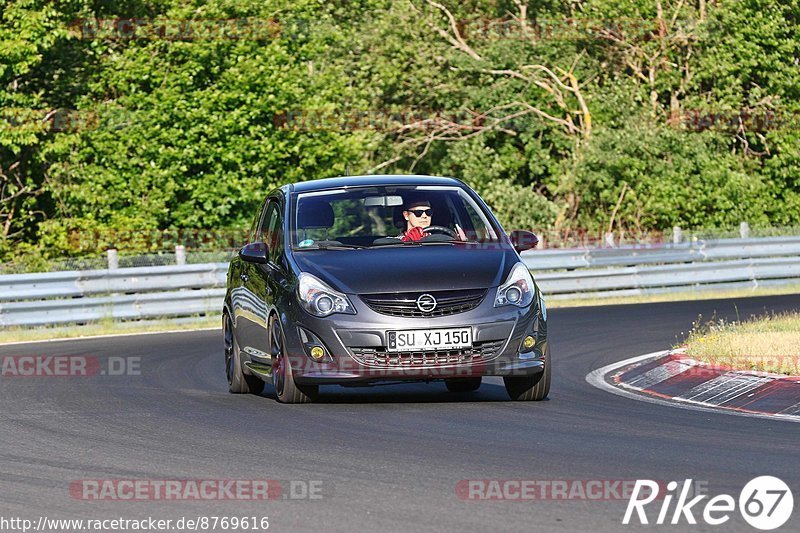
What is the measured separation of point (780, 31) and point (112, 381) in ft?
96.5

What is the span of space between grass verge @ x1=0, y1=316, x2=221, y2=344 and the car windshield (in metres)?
10.6

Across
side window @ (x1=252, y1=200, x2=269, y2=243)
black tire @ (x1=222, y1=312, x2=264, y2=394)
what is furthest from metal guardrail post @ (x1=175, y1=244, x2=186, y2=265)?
black tire @ (x1=222, y1=312, x2=264, y2=394)

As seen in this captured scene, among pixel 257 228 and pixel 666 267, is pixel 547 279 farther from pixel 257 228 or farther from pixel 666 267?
pixel 257 228

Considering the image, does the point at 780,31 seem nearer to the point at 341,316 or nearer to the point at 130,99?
the point at 130,99

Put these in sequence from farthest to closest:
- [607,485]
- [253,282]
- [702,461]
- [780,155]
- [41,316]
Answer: [780,155] → [41,316] → [253,282] → [702,461] → [607,485]

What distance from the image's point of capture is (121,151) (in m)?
34.6

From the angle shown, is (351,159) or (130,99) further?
(351,159)

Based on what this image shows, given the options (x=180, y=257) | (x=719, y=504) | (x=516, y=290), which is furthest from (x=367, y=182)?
(x=180, y=257)

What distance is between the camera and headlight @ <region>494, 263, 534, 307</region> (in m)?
11.2

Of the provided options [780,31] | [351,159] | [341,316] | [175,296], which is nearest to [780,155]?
[780,31]

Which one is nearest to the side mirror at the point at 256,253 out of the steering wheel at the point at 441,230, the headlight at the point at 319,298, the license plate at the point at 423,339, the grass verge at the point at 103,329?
the headlight at the point at 319,298

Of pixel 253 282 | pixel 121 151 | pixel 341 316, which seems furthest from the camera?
pixel 121 151

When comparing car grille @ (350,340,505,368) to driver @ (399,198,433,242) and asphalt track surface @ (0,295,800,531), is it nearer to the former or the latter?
asphalt track surface @ (0,295,800,531)

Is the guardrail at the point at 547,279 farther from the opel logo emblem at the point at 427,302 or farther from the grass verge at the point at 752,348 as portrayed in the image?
the opel logo emblem at the point at 427,302
